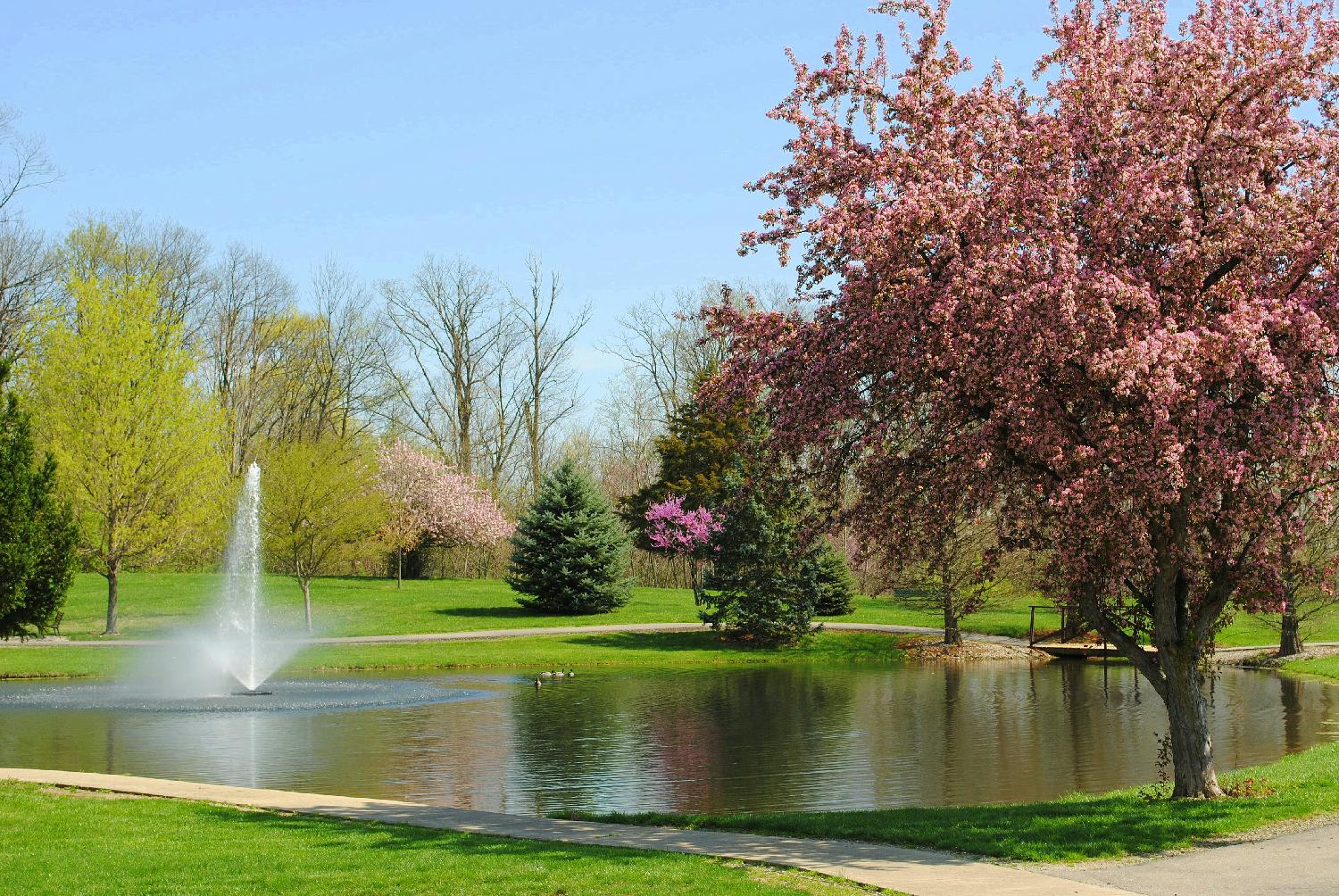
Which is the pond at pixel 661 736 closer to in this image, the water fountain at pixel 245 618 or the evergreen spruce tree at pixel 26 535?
the evergreen spruce tree at pixel 26 535

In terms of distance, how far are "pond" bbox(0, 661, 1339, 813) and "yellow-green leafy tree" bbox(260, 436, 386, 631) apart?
35.6 ft

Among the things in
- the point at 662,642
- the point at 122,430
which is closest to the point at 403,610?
the point at 662,642

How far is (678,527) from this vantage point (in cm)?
5175

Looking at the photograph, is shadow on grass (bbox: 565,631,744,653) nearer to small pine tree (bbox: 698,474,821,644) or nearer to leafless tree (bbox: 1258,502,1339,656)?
small pine tree (bbox: 698,474,821,644)

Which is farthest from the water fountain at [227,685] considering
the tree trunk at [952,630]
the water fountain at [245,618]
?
the tree trunk at [952,630]

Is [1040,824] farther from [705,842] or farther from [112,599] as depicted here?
[112,599]

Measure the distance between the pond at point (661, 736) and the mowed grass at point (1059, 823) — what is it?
8.56ft

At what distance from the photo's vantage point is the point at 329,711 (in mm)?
23766

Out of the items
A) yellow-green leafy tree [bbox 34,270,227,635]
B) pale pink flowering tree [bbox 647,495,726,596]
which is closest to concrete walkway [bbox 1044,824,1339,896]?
yellow-green leafy tree [bbox 34,270,227,635]

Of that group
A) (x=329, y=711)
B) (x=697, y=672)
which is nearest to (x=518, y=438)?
(x=697, y=672)

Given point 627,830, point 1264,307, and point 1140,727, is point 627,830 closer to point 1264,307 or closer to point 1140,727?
point 1264,307

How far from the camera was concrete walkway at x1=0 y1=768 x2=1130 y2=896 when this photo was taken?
928 cm

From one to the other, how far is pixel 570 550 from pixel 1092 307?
35733 mm

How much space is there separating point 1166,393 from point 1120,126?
298 centimetres
